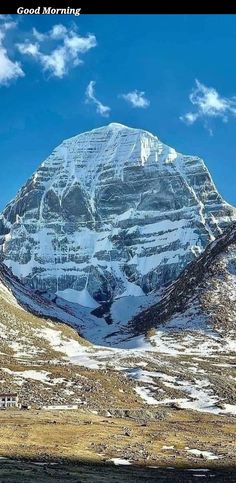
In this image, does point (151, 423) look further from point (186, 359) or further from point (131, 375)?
point (186, 359)

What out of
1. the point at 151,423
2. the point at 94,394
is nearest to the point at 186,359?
the point at 94,394

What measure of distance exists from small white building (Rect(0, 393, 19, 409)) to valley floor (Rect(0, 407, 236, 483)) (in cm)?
1082

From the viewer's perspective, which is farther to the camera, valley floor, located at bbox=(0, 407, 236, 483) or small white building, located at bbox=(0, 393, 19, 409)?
small white building, located at bbox=(0, 393, 19, 409)

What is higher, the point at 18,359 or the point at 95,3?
the point at 95,3

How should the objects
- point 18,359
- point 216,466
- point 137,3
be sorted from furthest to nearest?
point 18,359 < point 216,466 < point 137,3

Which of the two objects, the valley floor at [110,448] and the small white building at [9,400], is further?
the small white building at [9,400]

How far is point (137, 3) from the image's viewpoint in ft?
64.2

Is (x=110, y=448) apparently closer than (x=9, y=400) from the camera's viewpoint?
Yes

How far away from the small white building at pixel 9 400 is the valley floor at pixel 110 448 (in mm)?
10816

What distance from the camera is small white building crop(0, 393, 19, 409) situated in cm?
11081

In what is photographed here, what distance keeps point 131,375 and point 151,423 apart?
56.7m

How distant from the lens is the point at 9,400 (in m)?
113

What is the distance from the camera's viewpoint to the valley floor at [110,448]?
48.0 metres

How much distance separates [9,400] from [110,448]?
5109 cm
